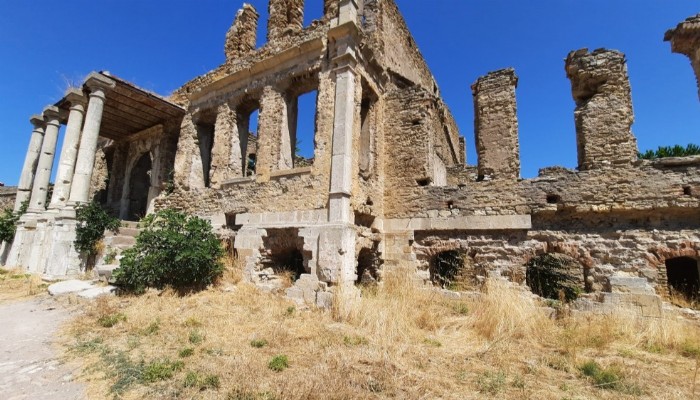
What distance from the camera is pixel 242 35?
12234 millimetres

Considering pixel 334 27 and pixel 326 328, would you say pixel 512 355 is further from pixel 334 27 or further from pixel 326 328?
pixel 334 27

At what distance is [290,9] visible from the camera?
438 inches

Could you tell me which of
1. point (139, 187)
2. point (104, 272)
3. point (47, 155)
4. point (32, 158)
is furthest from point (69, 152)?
point (104, 272)

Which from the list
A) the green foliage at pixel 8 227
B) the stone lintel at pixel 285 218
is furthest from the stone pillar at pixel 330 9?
the green foliage at pixel 8 227

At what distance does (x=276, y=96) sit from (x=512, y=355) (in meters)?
8.43

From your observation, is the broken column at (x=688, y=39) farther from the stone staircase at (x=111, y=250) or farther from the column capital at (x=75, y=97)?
the column capital at (x=75, y=97)

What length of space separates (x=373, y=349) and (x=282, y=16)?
1020 centimetres

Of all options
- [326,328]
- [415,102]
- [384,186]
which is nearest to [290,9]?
[415,102]

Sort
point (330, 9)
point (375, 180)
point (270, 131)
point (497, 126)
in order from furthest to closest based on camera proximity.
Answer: point (330, 9)
point (270, 131)
point (375, 180)
point (497, 126)

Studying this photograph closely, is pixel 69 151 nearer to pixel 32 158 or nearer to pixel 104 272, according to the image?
pixel 32 158

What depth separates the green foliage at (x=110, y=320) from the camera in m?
5.72

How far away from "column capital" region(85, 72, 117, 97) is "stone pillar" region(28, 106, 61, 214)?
348cm

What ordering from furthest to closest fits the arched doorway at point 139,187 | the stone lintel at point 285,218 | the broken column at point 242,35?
1. the arched doorway at point 139,187
2. the broken column at point 242,35
3. the stone lintel at point 285,218

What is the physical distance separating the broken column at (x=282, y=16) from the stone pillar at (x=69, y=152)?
6.90 meters
